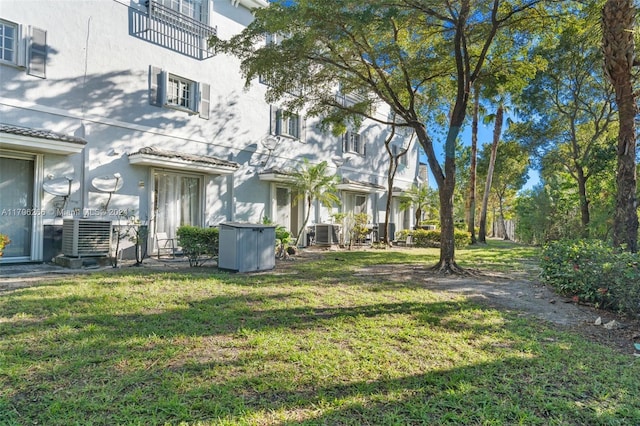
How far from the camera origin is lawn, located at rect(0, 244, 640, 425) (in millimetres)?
2732

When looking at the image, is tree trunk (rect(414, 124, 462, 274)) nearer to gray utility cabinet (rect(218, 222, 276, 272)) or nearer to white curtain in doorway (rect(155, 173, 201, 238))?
gray utility cabinet (rect(218, 222, 276, 272))

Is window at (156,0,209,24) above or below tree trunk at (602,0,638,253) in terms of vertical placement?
above

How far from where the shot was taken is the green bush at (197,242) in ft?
29.9

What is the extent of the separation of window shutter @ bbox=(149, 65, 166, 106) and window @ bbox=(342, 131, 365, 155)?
9.56 meters

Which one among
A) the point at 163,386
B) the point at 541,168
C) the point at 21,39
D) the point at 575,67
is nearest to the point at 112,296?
the point at 163,386

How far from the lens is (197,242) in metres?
9.16

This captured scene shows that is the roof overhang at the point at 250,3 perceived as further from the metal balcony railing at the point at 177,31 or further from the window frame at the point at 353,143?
the window frame at the point at 353,143

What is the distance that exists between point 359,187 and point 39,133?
12.9 m

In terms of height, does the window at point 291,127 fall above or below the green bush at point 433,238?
above

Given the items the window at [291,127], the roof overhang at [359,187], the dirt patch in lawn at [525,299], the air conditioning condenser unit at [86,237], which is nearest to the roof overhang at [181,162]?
the air conditioning condenser unit at [86,237]

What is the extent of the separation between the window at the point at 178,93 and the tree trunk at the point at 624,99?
10.8 meters

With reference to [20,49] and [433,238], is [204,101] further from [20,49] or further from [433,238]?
[433,238]

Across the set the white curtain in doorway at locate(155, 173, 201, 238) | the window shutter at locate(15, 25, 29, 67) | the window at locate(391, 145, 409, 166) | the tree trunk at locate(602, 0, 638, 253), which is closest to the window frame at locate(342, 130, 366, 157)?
the window at locate(391, 145, 409, 166)

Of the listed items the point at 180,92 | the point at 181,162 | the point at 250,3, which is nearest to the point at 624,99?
the point at 181,162
